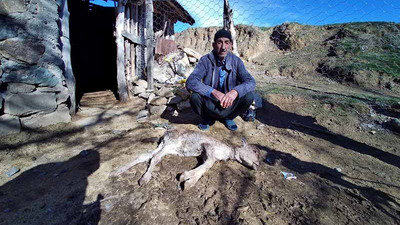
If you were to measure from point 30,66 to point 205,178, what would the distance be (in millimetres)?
2966

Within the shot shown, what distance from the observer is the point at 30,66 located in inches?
112

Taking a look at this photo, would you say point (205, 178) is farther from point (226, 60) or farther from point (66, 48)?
point (66, 48)

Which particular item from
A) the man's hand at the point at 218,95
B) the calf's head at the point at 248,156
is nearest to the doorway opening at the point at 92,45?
the man's hand at the point at 218,95

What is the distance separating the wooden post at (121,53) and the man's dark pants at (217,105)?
274 centimetres

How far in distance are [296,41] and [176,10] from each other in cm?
1050

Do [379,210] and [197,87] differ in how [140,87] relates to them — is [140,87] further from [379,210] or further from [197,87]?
[379,210]

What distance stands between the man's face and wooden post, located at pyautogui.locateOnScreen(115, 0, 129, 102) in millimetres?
2958

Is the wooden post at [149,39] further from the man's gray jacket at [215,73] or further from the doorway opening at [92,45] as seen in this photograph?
the doorway opening at [92,45]

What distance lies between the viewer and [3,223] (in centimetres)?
149

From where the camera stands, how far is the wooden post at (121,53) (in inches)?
189

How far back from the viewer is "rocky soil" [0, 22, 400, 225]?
64.1 inches

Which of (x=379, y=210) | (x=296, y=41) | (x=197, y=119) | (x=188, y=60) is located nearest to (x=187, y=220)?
(x=379, y=210)

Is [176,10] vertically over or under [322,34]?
under

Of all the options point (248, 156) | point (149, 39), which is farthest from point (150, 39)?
point (248, 156)
